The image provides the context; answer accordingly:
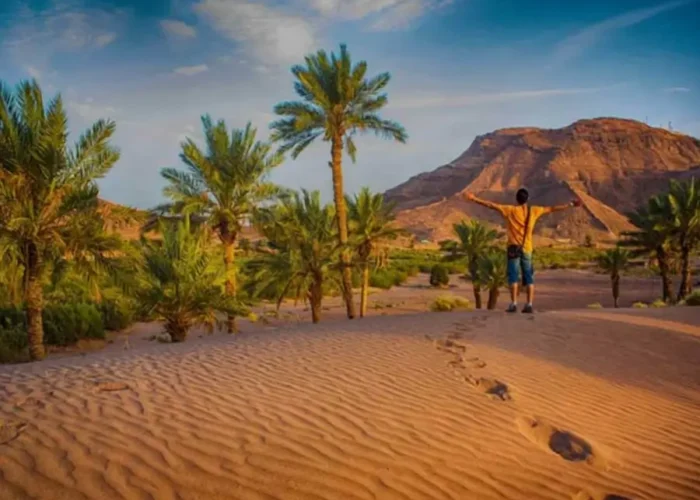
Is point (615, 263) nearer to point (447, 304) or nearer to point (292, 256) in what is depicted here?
point (447, 304)

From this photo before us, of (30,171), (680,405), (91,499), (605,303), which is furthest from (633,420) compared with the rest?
(605,303)

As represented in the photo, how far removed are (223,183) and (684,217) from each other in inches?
727

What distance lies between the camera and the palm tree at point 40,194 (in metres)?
9.87

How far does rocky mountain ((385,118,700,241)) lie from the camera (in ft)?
341

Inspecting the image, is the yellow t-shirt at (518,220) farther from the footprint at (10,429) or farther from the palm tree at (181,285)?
the footprint at (10,429)

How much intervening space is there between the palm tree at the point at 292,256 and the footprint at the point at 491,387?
34.4ft

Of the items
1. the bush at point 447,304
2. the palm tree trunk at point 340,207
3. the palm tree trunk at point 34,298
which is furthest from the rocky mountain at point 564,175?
the palm tree trunk at point 34,298

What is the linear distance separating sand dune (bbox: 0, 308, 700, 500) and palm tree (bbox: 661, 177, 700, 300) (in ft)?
52.6

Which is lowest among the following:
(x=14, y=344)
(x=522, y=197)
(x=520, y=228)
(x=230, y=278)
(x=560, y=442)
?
(x=14, y=344)

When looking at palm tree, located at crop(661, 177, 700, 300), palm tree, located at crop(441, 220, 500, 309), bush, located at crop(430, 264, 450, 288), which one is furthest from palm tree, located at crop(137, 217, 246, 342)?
bush, located at crop(430, 264, 450, 288)

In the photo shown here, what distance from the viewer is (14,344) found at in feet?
40.5

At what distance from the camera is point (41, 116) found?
10.3m

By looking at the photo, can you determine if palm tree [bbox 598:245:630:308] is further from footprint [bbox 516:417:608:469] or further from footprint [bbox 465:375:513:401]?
footprint [bbox 516:417:608:469]

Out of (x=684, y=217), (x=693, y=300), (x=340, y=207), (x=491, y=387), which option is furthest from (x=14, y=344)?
(x=684, y=217)
